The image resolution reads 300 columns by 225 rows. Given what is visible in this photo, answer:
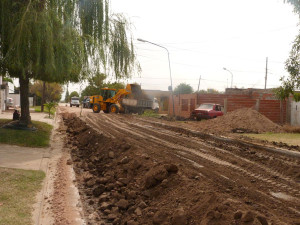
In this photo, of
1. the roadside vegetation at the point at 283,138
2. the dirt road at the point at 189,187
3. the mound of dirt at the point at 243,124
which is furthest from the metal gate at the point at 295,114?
the dirt road at the point at 189,187

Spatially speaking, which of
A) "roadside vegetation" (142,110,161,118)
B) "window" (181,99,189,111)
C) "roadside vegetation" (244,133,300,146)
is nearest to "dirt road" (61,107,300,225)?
"roadside vegetation" (244,133,300,146)

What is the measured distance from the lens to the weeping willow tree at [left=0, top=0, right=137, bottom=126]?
937cm

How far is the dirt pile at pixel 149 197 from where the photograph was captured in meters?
4.07

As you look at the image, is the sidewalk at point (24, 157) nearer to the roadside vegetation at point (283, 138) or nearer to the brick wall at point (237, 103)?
the roadside vegetation at point (283, 138)

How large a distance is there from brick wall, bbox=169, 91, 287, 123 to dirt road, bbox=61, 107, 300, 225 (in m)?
14.4

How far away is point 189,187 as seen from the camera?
512cm

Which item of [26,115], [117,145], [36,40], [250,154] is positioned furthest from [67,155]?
[250,154]

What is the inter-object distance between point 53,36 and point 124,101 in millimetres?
21436

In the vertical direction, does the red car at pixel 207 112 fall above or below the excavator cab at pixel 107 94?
below

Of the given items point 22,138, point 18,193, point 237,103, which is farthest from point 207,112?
point 18,193

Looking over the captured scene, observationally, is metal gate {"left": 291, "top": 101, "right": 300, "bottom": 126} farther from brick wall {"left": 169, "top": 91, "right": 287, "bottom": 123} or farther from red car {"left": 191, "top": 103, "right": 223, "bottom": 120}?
red car {"left": 191, "top": 103, "right": 223, "bottom": 120}

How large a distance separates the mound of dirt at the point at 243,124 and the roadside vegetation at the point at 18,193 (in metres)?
11.3

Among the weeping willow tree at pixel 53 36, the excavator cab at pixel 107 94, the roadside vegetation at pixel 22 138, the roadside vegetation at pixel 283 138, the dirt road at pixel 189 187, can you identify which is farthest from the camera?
the excavator cab at pixel 107 94

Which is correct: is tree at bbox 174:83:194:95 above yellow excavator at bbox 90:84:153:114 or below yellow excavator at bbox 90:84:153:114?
above
